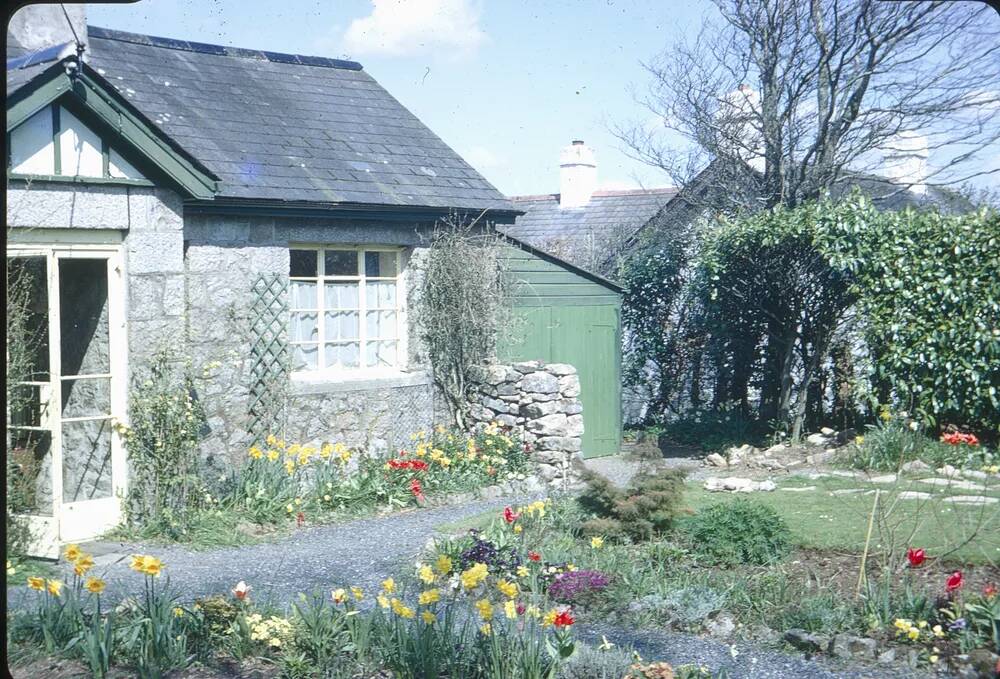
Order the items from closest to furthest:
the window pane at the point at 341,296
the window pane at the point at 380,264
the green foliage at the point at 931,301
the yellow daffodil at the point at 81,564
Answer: the yellow daffodil at the point at 81,564 < the window pane at the point at 341,296 < the green foliage at the point at 931,301 < the window pane at the point at 380,264

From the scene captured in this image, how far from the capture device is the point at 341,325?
40.4 feet

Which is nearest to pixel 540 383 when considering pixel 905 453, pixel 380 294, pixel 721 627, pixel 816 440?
pixel 380 294

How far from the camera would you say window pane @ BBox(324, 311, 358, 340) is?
12195 mm

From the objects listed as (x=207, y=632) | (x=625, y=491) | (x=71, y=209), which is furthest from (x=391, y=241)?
(x=207, y=632)

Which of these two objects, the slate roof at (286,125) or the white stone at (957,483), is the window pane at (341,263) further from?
the white stone at (957,483)

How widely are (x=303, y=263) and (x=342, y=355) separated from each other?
49.9 inches

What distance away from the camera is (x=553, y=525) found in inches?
337

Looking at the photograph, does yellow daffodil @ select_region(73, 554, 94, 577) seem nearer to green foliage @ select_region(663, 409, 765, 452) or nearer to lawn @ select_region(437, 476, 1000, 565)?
lawn @ select_region(437, 476, 1000, 565)

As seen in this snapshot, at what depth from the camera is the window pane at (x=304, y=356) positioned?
11750 mm

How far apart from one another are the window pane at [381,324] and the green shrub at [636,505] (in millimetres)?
5086

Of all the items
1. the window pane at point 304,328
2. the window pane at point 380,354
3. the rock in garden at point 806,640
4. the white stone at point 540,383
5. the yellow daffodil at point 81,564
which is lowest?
the rock in garden at point 806,640

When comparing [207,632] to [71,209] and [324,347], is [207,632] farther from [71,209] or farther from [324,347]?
[324,347]

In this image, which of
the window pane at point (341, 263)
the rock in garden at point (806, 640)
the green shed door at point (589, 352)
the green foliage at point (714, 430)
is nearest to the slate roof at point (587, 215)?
the green shed door at point (589, 352)

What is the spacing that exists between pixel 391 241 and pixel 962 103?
29.8ft
